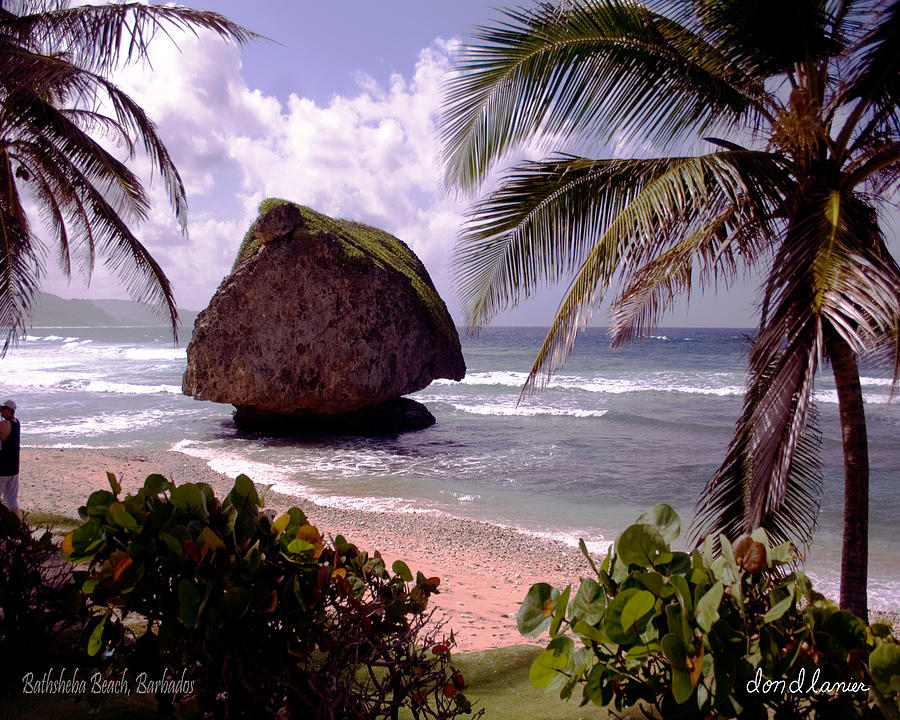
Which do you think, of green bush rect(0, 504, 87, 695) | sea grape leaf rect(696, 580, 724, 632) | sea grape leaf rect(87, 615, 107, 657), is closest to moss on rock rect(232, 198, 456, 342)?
green bush rect(0, 504, 87, 695)

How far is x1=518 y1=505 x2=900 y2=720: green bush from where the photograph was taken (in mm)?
1482

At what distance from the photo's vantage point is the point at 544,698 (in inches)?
112

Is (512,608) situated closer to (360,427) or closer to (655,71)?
(655,71)

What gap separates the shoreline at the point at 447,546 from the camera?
5.64m

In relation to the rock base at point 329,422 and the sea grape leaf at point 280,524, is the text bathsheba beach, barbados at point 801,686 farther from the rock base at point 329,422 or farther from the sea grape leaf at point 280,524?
the rock base at point 329,422

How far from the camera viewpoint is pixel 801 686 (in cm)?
153

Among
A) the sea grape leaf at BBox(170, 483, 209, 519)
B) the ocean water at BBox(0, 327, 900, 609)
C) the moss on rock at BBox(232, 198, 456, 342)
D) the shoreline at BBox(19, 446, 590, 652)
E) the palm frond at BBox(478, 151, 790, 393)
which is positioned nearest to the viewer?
the sea grape leaf at BBox(170, 483, 209, 519)

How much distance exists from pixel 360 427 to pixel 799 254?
15.3 meters

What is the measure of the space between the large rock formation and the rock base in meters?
0.69

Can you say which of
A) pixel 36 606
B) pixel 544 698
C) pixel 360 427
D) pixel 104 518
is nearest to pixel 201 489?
pixel 104 518

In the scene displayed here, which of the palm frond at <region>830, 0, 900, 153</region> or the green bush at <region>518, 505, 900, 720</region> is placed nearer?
the green bush at <region>518, 505, 900, 720</region>

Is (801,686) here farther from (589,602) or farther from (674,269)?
(674,269)

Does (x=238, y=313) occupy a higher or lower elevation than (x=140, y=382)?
higher

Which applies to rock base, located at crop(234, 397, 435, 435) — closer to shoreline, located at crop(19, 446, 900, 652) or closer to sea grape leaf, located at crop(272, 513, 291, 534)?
shoreline, located at crop(19, 446, 900, 652)
